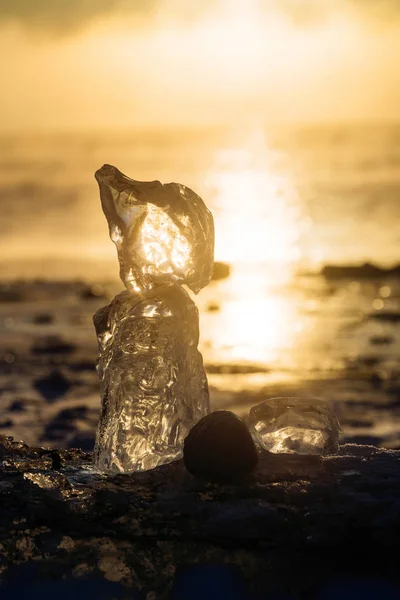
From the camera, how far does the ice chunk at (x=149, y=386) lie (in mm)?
5805

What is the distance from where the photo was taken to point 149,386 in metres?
5.83

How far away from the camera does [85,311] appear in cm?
3375

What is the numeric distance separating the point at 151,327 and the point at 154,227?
0.62 metres

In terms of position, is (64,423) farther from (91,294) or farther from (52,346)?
(91,294)

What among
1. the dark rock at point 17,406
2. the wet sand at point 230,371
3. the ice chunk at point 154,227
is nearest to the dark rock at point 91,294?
the wet sand at point 230,371

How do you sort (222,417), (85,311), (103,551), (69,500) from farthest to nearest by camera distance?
(85,311), (222,417), (69,500), (103,551)

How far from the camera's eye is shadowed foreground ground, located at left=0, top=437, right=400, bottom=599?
4234 millimetres

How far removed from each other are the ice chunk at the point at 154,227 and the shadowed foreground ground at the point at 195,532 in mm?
1247

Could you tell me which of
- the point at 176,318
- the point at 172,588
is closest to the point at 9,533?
the point at 172,588

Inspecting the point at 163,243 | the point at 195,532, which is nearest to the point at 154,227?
the point at 163,243

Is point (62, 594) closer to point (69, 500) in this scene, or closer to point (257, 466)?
point (69, 500)

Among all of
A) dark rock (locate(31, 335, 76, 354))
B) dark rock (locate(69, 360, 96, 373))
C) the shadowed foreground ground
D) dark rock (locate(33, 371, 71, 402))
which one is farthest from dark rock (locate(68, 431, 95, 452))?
dark rock (locate(31, 335, 76, 354))

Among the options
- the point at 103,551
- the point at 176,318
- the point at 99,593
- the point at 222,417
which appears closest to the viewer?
the point at 99,593

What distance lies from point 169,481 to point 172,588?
3.77 feet
